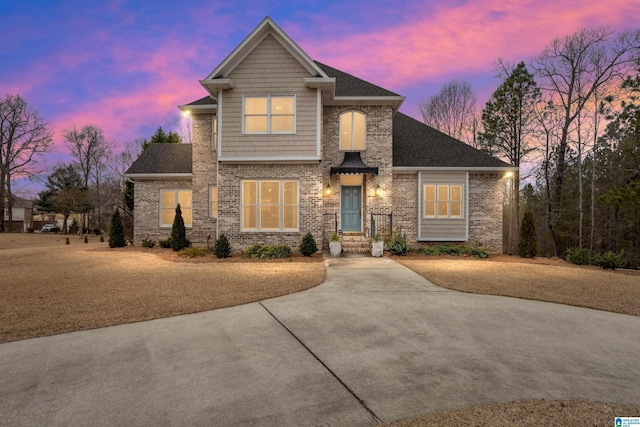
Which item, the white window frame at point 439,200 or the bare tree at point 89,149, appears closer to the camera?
the white window frame at point 439,200

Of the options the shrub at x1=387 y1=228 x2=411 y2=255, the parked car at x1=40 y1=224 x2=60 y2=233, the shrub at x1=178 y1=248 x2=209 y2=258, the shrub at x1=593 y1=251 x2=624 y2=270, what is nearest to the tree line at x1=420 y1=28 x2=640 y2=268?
the shrub at x1=593 y1=251 x2=624 y2=270

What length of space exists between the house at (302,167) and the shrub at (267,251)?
→ 21.5 inches

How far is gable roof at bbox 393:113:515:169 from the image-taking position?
49.0 feet

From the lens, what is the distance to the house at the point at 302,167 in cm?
1284

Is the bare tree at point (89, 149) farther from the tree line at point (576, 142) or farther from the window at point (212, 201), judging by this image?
the tree line at point (576, 142)

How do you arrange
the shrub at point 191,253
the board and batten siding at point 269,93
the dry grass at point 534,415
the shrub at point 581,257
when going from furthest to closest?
the shrub at point 191,253, the board and batten siding at point 269,93, the shrub at point 581,257, the dry grass at point 534,415

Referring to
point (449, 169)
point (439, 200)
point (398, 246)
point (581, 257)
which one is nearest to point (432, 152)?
point (449, 169)

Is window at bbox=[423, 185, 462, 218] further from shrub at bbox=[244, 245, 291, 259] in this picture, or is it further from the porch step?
shrub at bbox=[244, 245, 291, 259]

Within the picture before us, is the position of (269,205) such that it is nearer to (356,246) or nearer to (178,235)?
(356,246)

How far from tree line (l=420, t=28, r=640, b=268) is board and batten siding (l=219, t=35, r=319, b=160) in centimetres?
1260

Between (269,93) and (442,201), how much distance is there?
374 inches

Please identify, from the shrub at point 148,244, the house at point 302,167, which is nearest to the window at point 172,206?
the house at point 302,167

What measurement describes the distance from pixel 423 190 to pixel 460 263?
451 centimetres

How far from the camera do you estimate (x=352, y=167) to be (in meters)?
14.0
